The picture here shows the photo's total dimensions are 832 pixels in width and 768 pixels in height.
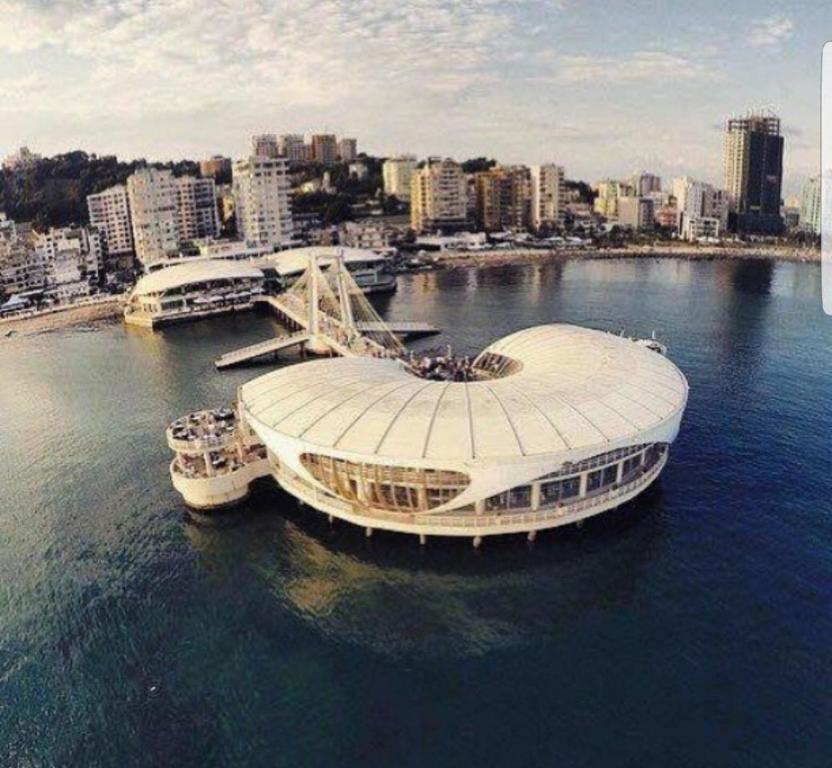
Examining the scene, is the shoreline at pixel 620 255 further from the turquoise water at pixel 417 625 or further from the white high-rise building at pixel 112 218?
the turquoise water at pixel 417 625

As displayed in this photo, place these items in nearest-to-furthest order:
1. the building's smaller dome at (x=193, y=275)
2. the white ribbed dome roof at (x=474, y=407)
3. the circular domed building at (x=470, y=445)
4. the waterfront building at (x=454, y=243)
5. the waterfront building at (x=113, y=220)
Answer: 1. the circular domed building at (x=470, y=445)
2. the white ribbed dome roof at (x=474, y=407)
3. the building's smaller dome at (x=193, y=275)
4. the waterfront building at (x=113, y=220)
5. the waterfront building at (x=454, y=243)

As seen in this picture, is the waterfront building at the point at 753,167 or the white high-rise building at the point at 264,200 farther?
the waterfront building at the point at 753,167

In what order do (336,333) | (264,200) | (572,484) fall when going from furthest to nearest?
(264,200) → (336,333) → (572,484)

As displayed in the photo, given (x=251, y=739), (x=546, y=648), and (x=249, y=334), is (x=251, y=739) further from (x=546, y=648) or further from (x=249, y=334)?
(x=249, y=334)

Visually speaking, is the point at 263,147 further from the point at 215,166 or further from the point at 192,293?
the point at 192,293

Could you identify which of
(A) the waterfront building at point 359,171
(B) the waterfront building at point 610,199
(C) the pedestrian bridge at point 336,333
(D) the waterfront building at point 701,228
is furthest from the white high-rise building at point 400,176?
(C) the pedestrian bridge at point 336,333

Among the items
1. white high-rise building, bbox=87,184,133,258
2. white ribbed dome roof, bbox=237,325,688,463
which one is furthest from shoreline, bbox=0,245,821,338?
white ribbed dome roof, bbox=237,325,688,463

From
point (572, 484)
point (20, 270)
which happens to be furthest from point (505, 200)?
point (572, 484)
